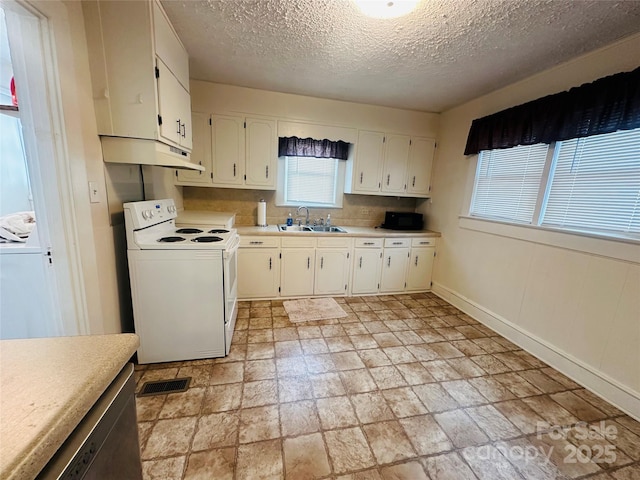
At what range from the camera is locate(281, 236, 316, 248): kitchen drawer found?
319 centimetres

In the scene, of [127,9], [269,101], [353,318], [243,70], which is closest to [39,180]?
[127,9]

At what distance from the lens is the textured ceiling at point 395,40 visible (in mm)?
1671

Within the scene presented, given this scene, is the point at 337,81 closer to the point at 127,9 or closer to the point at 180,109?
the point at 180,109

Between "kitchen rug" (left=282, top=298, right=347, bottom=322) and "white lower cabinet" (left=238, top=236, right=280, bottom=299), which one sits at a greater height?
"white lower cabinet" (left=238, top=236, right=280, bottom=299)

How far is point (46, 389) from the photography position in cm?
57

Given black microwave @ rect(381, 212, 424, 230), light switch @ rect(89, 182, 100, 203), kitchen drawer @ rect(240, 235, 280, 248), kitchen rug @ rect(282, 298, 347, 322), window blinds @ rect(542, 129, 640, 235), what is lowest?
kitchen rug @ rect(282, 298, 347, 322)

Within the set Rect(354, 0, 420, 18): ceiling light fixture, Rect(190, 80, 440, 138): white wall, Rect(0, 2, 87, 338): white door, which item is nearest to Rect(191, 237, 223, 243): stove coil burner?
Rect(0, 2, 87, 338): white door

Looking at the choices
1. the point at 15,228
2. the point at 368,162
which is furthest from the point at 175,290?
the point at 368,162

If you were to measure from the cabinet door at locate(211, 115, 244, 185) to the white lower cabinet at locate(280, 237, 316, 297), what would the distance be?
1.02 metres

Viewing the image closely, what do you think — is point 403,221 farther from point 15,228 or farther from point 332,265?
point 15,228

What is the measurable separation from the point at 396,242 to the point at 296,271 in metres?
1.39

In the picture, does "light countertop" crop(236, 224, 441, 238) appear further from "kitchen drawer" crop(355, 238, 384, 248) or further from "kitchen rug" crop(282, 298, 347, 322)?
"kitchen rug" crop(282, 298, 347, 322)

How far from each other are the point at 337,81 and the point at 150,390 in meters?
3.17

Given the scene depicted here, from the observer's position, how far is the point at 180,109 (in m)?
2.23
